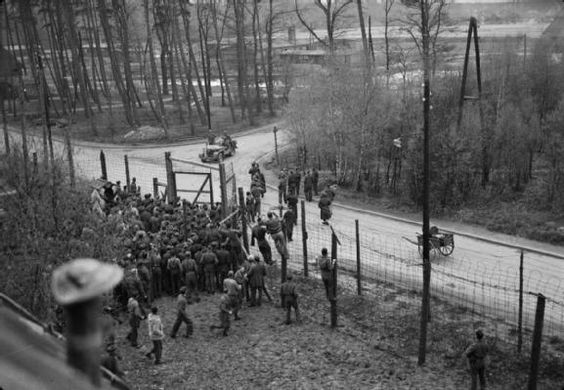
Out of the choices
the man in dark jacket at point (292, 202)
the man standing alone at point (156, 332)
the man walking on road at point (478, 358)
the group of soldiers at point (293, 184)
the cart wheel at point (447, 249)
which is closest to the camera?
the man walking on road at point (478, 358)

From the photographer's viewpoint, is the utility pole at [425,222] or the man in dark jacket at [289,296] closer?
the utility pole at [425,222]

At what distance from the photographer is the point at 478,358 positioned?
11172 millimetres

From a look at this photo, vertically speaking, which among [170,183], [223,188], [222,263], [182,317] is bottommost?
[182,317]

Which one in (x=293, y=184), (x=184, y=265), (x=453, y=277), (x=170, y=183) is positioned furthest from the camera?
(x=293, y=184)

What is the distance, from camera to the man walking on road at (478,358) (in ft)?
36.2

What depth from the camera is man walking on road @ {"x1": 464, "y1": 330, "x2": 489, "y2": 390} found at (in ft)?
36.2

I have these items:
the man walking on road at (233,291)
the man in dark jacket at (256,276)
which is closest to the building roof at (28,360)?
the man walking on road at (233,291)

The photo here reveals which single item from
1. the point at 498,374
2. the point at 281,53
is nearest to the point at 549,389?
the point at 498,374

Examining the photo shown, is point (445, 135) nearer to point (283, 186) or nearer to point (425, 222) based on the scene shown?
point (283, 186)

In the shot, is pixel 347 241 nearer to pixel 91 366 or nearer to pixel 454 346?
pixel 454 346

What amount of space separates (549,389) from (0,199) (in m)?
11.5

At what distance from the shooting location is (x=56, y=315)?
12750 mm

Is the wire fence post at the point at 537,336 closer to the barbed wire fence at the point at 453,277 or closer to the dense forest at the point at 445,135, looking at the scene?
the barbed wire fence at the point at 453,277

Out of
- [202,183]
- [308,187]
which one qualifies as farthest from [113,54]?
[308,187]
